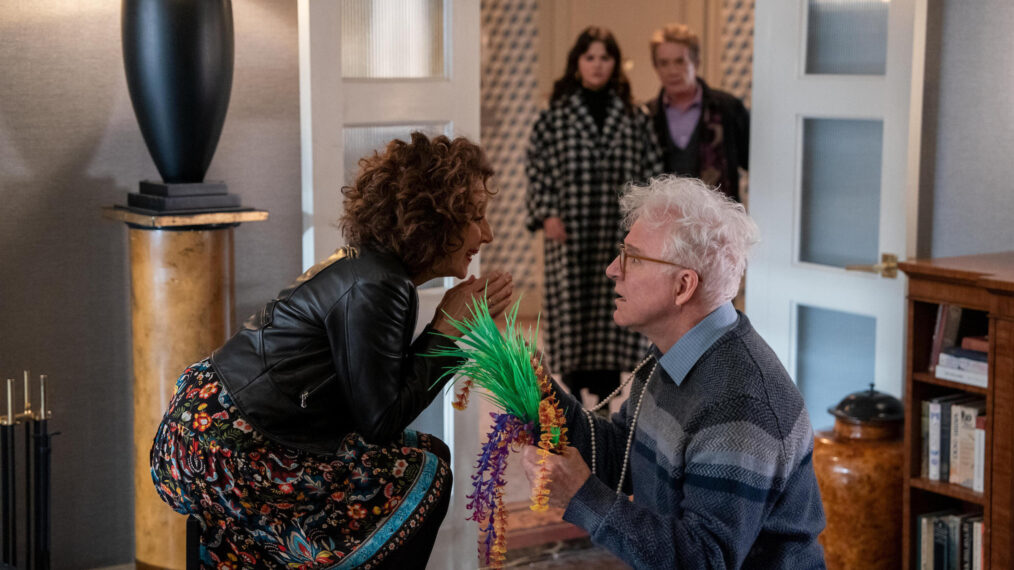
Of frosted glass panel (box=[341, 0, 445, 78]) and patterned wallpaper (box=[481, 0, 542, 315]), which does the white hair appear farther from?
patterned wallpaper (box=[481, 0, 542, 315])

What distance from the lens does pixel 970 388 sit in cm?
319

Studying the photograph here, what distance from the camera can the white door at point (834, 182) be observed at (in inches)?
145

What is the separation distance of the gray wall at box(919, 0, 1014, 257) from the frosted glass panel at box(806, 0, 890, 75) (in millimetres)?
192

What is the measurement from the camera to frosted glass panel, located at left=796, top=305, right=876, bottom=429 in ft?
12.8

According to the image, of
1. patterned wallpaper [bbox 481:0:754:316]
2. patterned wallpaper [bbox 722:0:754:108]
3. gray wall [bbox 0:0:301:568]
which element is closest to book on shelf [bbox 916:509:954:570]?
gray wall [bbox 0:0:301:568]

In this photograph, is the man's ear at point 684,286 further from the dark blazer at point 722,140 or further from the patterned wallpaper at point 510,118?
the patterned wallpaper at point 510,118

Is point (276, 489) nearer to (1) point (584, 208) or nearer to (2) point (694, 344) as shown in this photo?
(2) point (694, 344)

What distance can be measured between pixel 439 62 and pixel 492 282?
1.32 metres

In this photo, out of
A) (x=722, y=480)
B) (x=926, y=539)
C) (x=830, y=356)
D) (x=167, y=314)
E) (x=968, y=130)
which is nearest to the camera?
(x=722, y=480)

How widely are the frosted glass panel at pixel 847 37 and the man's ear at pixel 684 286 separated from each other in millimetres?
2030

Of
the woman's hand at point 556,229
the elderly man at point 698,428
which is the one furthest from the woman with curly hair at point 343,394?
the woman's hand at point 556,229

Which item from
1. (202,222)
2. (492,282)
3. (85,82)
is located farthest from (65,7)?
(492,282)

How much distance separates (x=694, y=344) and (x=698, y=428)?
0.55 ft

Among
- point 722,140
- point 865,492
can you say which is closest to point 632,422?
point 865,492
